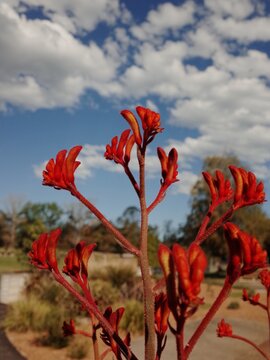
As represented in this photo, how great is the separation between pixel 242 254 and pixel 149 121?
52 centimetres

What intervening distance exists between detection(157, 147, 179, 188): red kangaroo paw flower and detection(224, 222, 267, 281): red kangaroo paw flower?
1.29 ft

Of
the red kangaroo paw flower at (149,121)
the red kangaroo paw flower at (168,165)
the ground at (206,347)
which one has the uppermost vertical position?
the red kangaroo paw flower at (149,121)

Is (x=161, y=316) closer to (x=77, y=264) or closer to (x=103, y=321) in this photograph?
(x=103, y=321)

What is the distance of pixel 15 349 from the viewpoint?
9.12 meters

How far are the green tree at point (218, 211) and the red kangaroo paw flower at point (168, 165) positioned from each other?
3170cm

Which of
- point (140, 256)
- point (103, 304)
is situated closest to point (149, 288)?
point (140, 256)

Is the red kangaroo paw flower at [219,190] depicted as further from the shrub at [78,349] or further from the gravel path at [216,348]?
the shrub at [78,349]

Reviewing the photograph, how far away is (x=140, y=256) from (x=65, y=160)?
39cm

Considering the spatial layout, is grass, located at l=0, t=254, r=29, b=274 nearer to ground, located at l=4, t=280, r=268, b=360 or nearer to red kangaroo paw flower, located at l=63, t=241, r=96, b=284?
ground, located at l=4, t=280, r=268, b=360

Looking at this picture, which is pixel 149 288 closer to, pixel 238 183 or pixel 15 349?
pixel 238 183

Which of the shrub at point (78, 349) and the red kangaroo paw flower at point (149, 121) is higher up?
the red kangaroo paw flower at point (149, 121)

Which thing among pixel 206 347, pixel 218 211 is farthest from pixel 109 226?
pixel 218 211

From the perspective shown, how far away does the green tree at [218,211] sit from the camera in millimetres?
33531

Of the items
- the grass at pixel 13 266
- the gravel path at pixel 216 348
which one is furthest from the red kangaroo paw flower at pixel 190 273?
the grass at pixel 13 266
